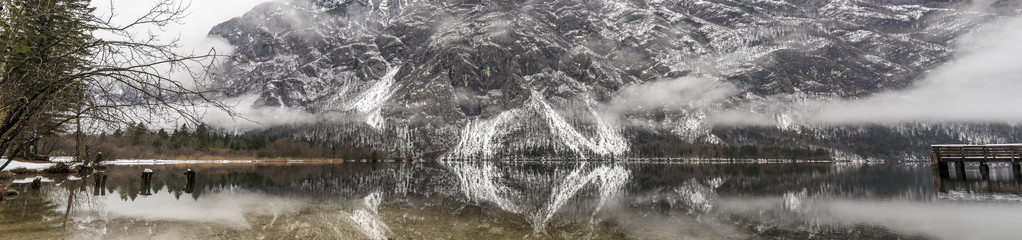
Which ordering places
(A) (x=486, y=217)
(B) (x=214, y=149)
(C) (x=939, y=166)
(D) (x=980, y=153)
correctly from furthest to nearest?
(B) (x=214, y=149), (C) (x=939, y=166), (D) (x=980, y=153), (A) (x=486, y=217)

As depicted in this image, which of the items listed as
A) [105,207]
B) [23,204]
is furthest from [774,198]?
[23,204]

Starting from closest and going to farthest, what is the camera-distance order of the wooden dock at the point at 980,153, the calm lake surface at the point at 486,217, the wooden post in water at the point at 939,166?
the calm lake surface at the point at 486,217 < the wooden dock at the point at 980,153 < the wooden post in water at the point at 939,166

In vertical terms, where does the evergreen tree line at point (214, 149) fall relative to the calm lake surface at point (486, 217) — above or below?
above

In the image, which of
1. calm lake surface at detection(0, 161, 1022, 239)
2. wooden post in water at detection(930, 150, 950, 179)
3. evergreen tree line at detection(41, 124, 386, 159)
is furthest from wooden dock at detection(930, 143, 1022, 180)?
evergreen tree line at detection(41, 124, 386, 159)

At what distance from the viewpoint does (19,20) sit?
6.00 metres

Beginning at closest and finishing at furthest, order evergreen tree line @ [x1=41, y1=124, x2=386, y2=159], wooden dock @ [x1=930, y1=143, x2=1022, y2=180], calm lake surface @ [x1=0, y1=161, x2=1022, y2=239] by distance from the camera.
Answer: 1. calm lake surface @ [x1=0, y1=161, x2=1022, y2=239]
2. wooden dock @ [x1=930, y1=143, x2=1022, y2=180]
3. evergreen tree line @ [x1=41, y1=124, x2=386, y2=159]

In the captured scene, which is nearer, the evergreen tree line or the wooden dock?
the wooden dock

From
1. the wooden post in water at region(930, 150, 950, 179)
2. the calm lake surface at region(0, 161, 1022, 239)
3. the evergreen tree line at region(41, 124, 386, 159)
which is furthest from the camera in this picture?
the evergreen tree line at region(41, 124, 386, 159)

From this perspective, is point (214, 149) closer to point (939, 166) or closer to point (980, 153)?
point (939, 166)

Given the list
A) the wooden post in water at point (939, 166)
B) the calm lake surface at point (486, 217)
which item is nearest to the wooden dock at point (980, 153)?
the wooden post in water at point (939, 166)

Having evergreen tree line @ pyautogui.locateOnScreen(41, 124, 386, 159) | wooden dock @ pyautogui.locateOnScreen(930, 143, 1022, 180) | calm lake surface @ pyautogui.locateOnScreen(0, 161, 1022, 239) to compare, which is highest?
evergreen tree line @ pyautogui.locateOnScreen(41, 124, 386, 159)

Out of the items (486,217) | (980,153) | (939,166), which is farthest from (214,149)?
(980,153)

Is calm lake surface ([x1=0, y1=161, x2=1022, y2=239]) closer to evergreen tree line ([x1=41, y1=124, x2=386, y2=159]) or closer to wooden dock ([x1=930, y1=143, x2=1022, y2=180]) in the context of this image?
wooden dock ([x1=930, y1=143, x2=1022, y2=180])

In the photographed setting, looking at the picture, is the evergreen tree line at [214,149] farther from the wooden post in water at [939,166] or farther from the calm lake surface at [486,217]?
the wooden post in water at [939,166]
